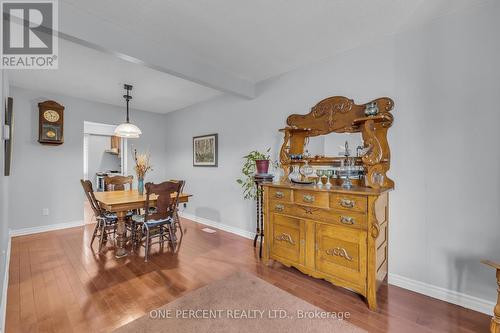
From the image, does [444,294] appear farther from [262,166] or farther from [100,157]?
[100,157]

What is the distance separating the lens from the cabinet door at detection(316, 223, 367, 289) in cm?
202

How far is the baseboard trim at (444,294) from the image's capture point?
188 centimetres

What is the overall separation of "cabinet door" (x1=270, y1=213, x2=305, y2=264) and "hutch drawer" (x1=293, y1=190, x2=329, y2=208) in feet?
0.72

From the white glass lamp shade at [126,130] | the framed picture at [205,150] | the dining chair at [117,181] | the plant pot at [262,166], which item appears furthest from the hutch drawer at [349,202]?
the dining chair at [117,181]

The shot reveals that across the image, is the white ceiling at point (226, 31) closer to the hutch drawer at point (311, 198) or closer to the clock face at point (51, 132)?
the clock face at point (51, 132)

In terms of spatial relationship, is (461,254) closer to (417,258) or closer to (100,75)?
(417,258)

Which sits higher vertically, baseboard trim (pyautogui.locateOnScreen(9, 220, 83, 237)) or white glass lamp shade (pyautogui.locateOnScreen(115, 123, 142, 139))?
white glass lamp shade (pyautogui.locateOnScreen(115, 123, 142, 139))

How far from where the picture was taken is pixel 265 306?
1992mm

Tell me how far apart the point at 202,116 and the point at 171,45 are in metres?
2.23

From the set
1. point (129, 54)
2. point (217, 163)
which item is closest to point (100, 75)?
point (129, 54)

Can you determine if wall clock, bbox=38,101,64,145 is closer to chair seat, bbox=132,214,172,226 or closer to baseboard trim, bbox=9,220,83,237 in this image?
baseboard trim, bbox=9,220,83,237

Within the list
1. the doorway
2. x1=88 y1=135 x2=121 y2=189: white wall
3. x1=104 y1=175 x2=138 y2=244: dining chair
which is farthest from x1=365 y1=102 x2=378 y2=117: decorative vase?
x1=88 y1=135 x2=121 y2=189: white wall

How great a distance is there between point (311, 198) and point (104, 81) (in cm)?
347

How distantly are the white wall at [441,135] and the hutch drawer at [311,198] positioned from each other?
2.46 feet
